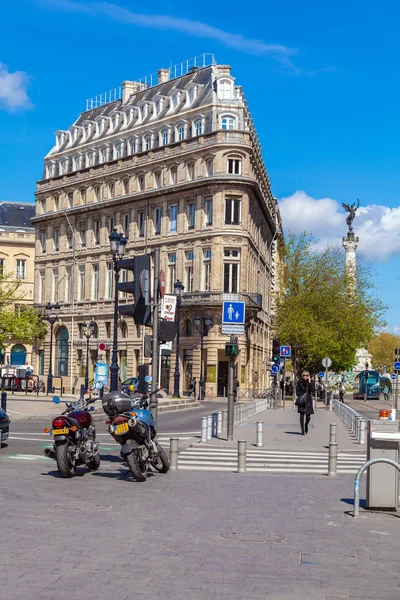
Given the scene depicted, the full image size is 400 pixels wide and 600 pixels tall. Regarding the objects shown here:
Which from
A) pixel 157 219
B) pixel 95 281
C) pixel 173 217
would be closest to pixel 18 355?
pixel 95 281

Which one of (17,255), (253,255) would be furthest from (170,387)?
(17,255)

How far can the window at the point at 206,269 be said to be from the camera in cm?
6694

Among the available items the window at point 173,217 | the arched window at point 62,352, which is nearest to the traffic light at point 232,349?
the window at point 173,217

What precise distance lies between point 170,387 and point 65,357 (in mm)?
14617

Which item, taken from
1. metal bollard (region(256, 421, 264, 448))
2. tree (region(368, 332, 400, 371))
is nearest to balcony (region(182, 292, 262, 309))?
metal bollard (region(256, 421, 264, 448))

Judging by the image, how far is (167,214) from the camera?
71438 millimetres

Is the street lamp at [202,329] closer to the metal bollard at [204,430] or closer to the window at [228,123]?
→ the window at [228,123]

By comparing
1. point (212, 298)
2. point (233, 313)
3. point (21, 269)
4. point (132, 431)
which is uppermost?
point (21, 269)

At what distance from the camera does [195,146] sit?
68062mm

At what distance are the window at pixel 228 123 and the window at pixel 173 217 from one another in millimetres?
7373

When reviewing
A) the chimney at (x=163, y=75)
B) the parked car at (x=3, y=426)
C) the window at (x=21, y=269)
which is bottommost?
the parked car at (x=3, y=426)

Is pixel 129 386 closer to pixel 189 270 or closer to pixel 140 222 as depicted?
pixel 189 270

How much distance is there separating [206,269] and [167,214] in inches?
265

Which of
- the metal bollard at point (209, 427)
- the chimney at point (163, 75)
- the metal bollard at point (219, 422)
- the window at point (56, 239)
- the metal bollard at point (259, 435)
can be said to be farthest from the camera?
the window at point (56, 239)
